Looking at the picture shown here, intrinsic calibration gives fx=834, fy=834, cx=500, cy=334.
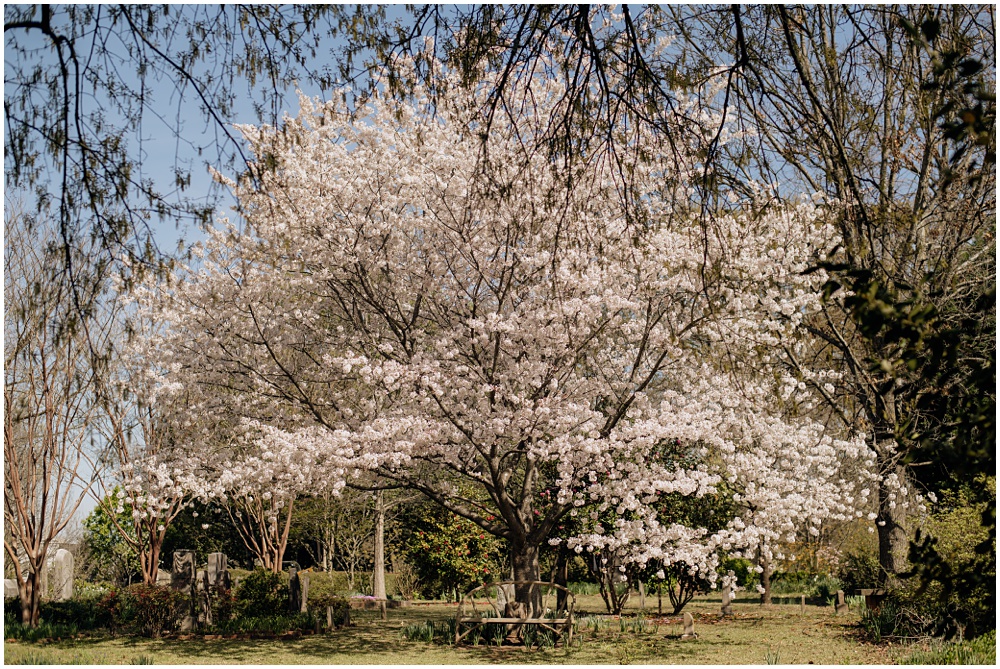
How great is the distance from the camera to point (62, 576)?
13508mm

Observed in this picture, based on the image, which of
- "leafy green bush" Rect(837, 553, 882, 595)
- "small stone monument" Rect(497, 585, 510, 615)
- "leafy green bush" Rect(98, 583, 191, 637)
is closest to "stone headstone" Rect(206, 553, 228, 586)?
"leafy green bush" Rect(98, 583, 191, 637)

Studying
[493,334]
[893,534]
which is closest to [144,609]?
[493,334]

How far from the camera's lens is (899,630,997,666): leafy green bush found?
7079 millimetres

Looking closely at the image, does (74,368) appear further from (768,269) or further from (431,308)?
(768,269)

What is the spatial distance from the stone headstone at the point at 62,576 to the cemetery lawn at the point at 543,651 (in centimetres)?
338

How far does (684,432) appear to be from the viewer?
8.55 meters

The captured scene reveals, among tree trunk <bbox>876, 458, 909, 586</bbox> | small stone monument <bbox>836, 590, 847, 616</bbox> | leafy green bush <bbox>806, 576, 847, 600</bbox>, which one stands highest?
tree trunk <bbox>876, 458, 909, 586</bbox>

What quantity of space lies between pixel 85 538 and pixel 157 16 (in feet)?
50.8

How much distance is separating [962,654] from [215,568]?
9.54 meters

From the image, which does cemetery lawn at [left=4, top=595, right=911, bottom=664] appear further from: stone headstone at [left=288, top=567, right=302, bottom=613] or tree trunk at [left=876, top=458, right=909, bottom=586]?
stone headstone at [left=288, top=567, right=302, bottom=613]

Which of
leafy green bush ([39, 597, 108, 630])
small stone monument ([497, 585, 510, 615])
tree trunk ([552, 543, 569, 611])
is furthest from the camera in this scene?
tree trunk ([552, 543, 569, 611])

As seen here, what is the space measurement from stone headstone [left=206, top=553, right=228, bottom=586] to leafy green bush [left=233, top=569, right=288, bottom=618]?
64cm

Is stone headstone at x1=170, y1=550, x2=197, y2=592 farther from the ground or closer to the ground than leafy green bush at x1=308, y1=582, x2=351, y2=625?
farther from the ground

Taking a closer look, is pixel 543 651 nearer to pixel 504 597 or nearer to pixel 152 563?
pixel 504 597
